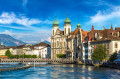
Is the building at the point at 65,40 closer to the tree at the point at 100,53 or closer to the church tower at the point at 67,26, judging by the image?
the church tower at the point at 67,26

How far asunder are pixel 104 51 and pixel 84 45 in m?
31.4

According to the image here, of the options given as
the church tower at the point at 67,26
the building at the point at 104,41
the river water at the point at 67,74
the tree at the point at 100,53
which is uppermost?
the church tower at the point at 67,26

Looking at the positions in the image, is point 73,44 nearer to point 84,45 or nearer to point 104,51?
point 84,45

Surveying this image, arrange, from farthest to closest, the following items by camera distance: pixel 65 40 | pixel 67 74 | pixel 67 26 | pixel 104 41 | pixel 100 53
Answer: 1. pixel 67 26
2. pixel 65 40
3. pixel 104 41
4. pixel 100 53
5. pixel 67 74

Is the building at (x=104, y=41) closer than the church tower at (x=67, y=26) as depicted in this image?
Yes

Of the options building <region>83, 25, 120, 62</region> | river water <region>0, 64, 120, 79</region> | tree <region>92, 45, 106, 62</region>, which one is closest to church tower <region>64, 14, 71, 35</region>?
building <region>83, 25, 120, 62</region>

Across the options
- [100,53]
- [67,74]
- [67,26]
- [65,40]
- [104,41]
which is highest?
[67,26]

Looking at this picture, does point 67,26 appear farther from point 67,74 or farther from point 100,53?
point 67,74

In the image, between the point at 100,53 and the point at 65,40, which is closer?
the point at 100,53

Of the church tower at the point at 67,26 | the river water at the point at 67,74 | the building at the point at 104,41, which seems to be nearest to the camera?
the river water at the point at 67,74

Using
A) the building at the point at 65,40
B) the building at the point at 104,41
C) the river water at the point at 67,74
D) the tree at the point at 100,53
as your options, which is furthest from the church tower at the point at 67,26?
the river water at the point at 67,74

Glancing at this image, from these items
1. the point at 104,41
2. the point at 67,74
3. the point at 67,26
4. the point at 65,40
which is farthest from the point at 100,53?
the point at 67,26

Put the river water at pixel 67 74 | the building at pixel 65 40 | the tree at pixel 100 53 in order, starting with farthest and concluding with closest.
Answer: the building at pixel 65 40 → the tree at pixel 100 53 → the river water at pixel 67 74

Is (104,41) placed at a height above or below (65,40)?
below
